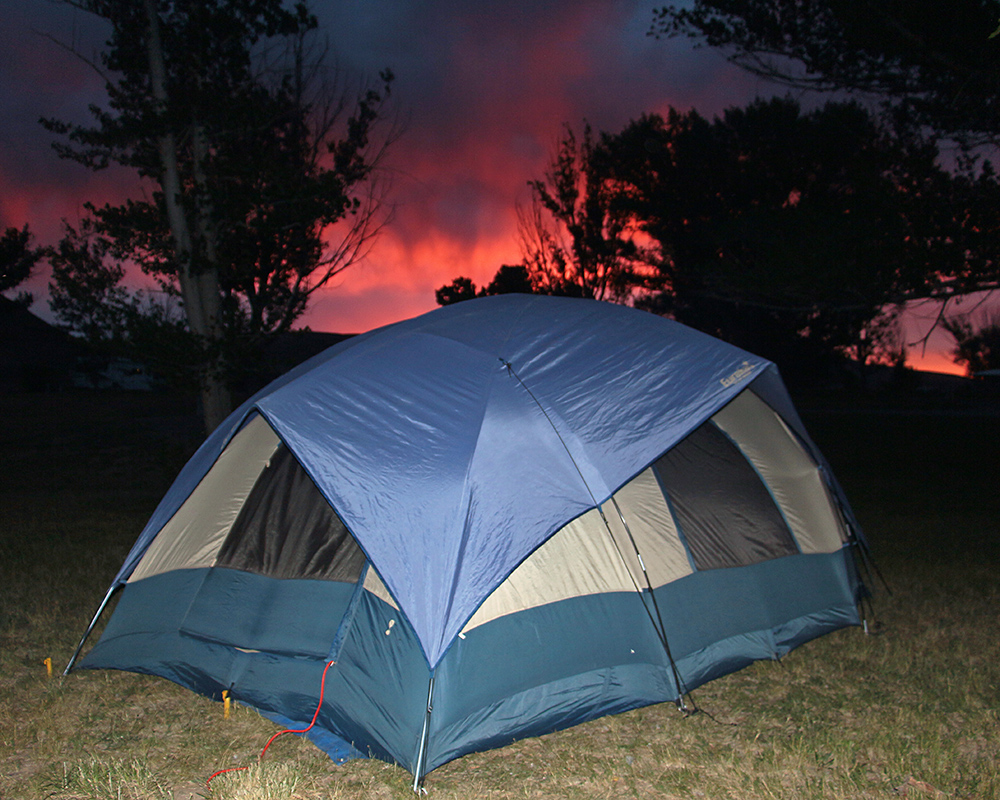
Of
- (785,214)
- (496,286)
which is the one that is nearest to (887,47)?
(785,214)

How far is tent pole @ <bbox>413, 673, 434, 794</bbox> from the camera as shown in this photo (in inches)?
130

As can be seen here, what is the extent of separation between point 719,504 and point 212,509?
126 inches

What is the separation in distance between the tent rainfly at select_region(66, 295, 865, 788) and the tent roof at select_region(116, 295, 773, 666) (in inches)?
0.5

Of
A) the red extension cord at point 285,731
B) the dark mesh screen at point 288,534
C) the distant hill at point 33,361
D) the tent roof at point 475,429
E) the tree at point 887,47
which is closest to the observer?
the red extension cord at point 285,731

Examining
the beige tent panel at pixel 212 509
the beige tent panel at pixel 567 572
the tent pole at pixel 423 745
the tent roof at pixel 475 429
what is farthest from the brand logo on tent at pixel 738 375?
the beige tent panel at pixel 212 509

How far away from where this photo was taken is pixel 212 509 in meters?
4.90

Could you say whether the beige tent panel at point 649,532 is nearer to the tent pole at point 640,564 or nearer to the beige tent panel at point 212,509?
the tent pole at point 640,564

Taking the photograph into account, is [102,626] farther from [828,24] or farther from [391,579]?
[828,24]

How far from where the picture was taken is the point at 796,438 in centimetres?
512

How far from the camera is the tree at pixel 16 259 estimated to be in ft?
50.8

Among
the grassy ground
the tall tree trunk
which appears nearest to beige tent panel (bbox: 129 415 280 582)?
the grassy ground

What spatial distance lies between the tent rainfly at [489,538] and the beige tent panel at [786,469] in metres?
0.02

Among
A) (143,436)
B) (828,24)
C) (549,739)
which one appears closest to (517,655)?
(549,739)

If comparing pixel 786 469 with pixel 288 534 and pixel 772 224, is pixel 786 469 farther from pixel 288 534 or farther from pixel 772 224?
pixel 772 224
